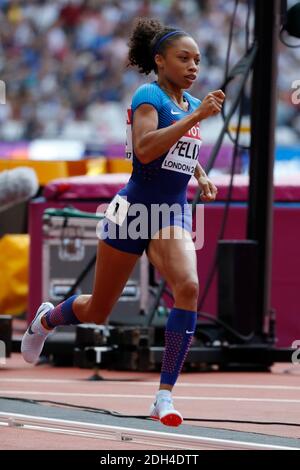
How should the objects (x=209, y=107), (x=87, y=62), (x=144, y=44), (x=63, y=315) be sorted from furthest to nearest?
(x=87, y=62) < (x=63, y=315) < (x=144, y=44) < (x=209, y=107)

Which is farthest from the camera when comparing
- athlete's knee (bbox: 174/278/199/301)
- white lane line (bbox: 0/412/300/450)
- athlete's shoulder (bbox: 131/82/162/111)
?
athlete's shoulder (bbox: 131/82/162/111)

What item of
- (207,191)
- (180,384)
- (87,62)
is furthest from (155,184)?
(87,62)

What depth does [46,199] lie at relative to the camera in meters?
12.1

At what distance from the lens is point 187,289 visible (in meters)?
6.09

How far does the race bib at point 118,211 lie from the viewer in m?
6.39

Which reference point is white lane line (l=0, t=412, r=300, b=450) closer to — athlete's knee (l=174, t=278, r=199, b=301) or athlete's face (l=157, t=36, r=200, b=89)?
athlete's knee (l=174, t=278, r=199, b=301)

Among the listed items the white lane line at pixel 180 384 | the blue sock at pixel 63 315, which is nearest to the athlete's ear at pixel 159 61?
the blue sock at pixel 63 315

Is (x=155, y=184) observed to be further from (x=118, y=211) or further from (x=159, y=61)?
(x=159, y=61)

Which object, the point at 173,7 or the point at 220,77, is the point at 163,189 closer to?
the point at 220,77

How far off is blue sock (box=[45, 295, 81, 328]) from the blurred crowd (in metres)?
16.5

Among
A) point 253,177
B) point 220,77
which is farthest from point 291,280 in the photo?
point 220,77

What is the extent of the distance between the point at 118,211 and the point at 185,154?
44cm

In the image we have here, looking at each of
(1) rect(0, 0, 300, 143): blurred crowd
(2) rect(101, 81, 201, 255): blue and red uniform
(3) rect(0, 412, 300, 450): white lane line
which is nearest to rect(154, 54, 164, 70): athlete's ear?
(2) rect(101, 81, 201, 255): blue and red uniform

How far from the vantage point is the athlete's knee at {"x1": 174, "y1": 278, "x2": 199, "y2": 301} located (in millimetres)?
6074
